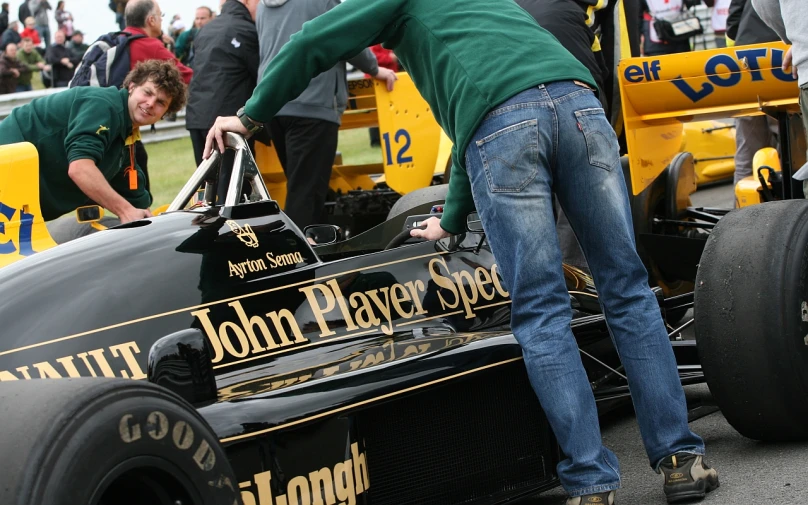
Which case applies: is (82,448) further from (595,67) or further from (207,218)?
(595,67)

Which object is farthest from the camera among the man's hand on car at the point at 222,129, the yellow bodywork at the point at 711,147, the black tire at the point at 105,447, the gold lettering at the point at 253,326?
the yellow bodywork at the point at 711,147

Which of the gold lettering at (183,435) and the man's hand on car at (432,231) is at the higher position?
the man's hand on car at (432,231)

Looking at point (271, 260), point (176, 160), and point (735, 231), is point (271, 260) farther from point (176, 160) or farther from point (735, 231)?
point (176, 160)

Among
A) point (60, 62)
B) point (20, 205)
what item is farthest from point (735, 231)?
point (60, 62)

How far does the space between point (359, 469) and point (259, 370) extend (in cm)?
47

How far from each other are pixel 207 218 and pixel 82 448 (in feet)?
4.72

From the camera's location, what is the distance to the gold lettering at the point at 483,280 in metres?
3.77

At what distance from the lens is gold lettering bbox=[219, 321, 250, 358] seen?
3180 mm

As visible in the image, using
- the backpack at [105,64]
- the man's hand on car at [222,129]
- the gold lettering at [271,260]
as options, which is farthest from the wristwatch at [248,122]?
the backpack at [105,64]

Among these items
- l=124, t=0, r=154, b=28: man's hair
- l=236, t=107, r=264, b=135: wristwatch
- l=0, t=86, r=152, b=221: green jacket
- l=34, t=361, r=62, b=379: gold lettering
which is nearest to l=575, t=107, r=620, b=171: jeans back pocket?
l=236, t=107, r=264, b=135: wristwatch

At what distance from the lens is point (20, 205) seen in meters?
4.45

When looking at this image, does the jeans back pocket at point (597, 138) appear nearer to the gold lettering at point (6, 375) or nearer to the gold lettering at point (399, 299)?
the gold lettering at point (399, 299)

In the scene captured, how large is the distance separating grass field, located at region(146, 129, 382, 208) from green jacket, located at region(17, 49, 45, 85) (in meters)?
4.29

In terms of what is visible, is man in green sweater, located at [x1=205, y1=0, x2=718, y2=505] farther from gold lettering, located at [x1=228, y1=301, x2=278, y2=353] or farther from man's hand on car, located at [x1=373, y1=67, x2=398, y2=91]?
man's hand on car, located at [x1=373, y1=67, x2=398, y2=91]
